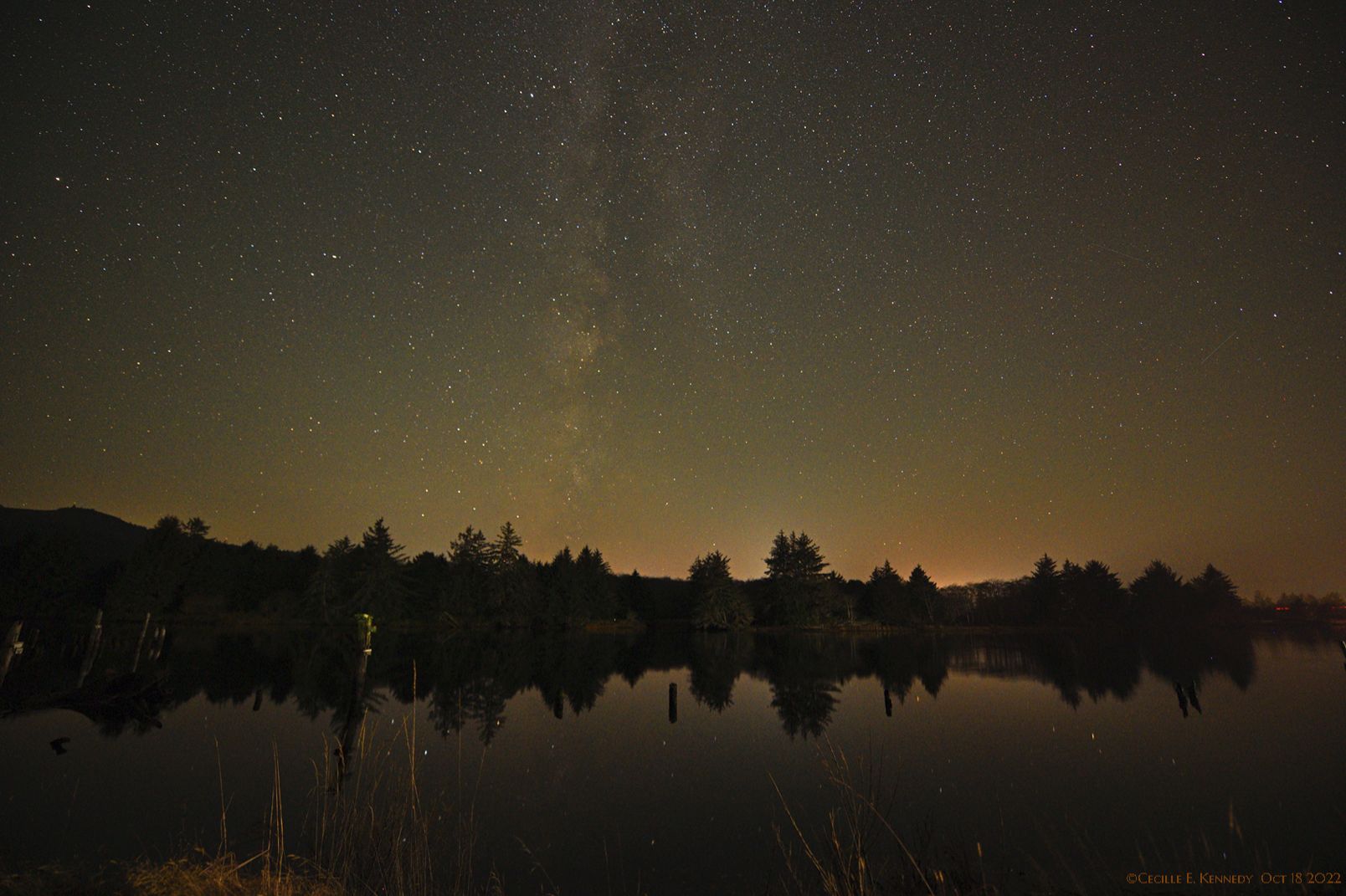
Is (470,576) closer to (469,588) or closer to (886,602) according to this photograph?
(469,588)

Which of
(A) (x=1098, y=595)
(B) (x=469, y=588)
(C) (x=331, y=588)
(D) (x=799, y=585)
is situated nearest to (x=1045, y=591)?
(A) (x=1098, y=595)

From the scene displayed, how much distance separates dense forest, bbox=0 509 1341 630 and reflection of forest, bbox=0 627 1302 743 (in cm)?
1035

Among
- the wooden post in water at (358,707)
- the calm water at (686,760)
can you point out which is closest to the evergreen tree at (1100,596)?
the calm water at (686,760)

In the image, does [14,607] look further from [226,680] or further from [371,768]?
[371,768]

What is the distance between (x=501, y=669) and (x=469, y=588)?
47146mm

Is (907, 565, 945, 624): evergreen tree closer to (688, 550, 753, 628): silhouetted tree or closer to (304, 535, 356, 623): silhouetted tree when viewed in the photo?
(688, 550, 753, 628): silhouetted tree

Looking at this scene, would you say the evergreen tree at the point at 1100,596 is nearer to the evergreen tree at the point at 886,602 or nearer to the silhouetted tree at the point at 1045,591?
the silhouetted tree at the point at 1045,591

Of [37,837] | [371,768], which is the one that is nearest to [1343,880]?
[371,768]

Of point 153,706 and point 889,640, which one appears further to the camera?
point 889,640

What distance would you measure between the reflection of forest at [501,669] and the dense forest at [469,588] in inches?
408

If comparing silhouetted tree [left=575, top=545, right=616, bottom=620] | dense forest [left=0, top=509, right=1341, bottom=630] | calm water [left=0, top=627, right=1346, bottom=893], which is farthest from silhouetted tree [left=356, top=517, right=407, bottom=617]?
calm water [left=0, top=627, right=1346, bottom=893]

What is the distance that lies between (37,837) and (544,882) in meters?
8.86

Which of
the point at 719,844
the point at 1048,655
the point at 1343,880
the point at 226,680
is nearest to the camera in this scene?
the point at 1343,880

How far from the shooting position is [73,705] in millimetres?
21891
